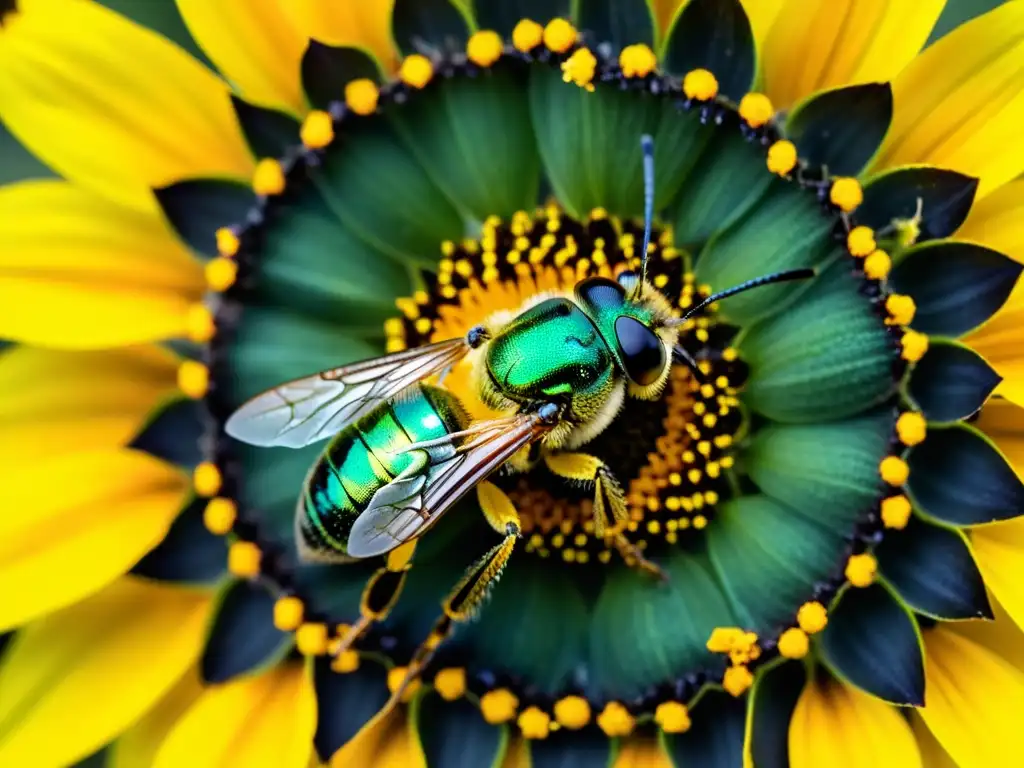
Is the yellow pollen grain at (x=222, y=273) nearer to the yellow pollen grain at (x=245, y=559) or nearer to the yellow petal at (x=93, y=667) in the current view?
the yellow pollen grain at (x=245, y=559)

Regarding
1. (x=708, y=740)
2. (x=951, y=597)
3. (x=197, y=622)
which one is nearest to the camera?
(x=951, y=597)

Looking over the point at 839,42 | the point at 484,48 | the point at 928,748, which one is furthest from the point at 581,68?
the point at 928,748

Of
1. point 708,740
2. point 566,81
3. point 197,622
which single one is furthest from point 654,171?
point 197,622

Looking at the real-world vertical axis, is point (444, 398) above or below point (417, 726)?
above

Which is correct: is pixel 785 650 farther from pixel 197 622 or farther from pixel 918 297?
pixel 197 622

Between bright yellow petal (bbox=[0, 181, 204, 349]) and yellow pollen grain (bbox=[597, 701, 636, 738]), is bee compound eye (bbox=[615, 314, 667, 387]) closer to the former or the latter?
yellow pollen grain (bbox=[597, 701, 636, 738])

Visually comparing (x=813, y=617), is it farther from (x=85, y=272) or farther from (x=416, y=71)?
(x=85, y=272)
